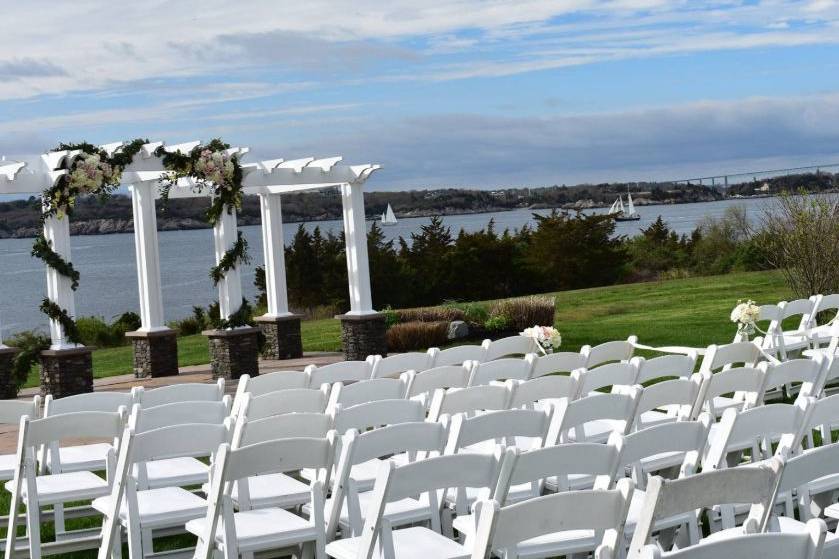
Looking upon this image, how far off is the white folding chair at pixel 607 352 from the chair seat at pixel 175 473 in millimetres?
2870

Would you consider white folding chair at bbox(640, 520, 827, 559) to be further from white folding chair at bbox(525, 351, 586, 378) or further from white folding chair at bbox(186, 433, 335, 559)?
white folding chair at bbox(525, 351, 586, 378)

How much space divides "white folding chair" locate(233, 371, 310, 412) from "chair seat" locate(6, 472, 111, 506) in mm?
1486

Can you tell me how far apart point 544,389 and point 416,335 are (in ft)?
32.4

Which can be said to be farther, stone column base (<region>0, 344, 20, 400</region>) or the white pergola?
the white pergola

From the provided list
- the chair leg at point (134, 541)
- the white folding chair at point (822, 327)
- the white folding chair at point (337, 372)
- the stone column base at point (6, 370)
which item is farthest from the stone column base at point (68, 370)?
the chair leg at point (134, 541)

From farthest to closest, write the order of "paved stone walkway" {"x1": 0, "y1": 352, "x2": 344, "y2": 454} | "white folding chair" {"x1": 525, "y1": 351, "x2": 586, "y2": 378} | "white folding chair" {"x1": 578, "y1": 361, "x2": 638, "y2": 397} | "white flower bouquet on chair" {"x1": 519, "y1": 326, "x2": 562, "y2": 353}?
1. "paved stone walkway" {"x1": 0, "y1": 352, "x2": 344, "y2": 454}
2. "white flower bouquet on chair" {"x1": 519, "y1": 326, "x2": 562, "y2": 353}
3. "white folding chair" {"x1": 525, "y1": 351, "x2": 586, "y2": 378}
4. "white folding chair" {"x1": 578, "y1": 361, "x2": 638, "y2": 397}

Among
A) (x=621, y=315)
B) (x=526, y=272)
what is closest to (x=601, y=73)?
(x=526, y=272)

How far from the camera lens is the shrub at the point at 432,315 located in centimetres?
1695

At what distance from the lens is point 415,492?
4.11 meters

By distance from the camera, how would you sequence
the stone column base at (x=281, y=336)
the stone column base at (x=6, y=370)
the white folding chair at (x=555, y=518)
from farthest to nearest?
A: 1. the stone column base at (x=281, y=336)
2. the stone column base at (x=6, y=370)
3. the white folding chair at (x=555, y=518)

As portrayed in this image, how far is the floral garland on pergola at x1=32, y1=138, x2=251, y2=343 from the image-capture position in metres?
12.3

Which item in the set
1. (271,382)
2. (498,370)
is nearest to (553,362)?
(498,370)

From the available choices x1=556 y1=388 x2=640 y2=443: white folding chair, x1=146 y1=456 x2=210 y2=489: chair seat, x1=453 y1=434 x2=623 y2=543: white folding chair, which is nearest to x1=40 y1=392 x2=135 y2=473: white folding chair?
x1=146 y1=456 x2=210 y2=489: chair seat

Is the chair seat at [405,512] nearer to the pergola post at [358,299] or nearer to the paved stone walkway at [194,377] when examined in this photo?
the paved stone walkway at [194,377]
